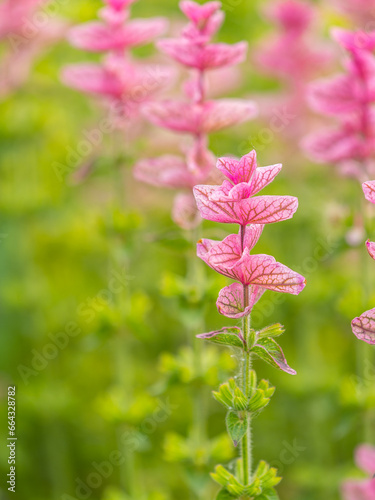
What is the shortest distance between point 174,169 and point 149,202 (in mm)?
1133

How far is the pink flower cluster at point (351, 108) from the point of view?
1.03 m

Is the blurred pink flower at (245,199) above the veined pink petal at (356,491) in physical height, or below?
above

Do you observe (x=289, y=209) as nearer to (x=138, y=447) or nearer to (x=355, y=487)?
(x=355, y=487)

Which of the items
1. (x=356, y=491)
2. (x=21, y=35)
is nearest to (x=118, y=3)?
(x=21, y=35)

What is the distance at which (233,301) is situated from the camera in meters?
0.72

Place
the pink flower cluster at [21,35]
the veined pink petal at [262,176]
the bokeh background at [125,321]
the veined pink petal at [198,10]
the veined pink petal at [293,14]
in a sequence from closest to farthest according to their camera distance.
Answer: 1. the veined pink petal at [262,176]
2. the veined pink petal at [198,10]
3. the bokeh background at [125,321]
4. the veined pink petal at [293,14]
5. the pink flower cluster at [21,35]

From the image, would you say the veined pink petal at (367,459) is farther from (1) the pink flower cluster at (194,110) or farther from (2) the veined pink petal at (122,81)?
(2) the veined pink petal at (122,81)

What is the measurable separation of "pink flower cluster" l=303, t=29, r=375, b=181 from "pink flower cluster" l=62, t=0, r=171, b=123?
0.88 feet

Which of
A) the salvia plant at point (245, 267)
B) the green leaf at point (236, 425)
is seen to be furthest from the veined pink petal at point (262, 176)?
the green leaf at point (236, 425)

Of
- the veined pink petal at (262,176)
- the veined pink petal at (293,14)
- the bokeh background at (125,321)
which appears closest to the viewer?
the veined pink petal at (262,176)

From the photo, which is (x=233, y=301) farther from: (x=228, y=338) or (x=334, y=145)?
(x=334, y=145)

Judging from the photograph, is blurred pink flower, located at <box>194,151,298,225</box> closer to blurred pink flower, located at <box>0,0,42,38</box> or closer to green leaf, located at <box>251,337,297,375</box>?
green leaf, located at <box>251,337,297,375</box>

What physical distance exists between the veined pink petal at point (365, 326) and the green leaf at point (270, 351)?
3.0 inches

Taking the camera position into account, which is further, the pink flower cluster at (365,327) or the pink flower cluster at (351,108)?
the pink flower cluster at (351,108)
